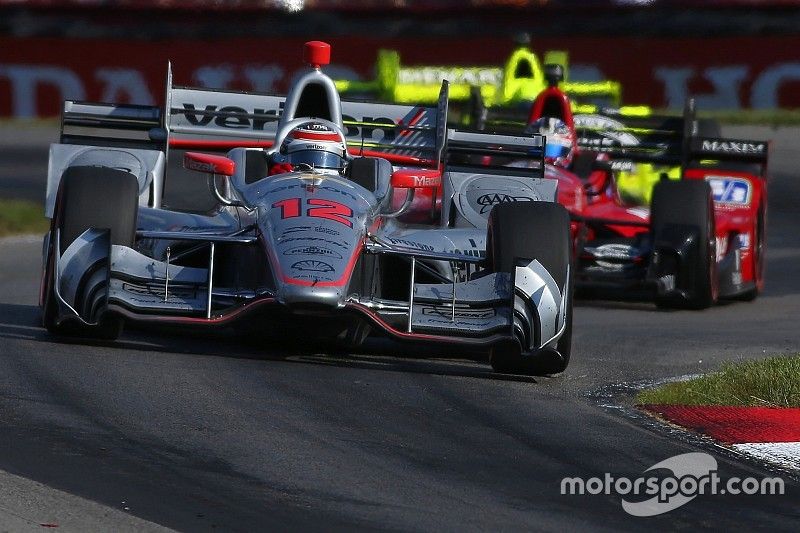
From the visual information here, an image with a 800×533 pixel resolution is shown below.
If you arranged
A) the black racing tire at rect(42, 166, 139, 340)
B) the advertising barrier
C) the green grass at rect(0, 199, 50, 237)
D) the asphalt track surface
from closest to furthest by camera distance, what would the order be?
1. the asphalt track surface
2. the black racing tire at rect(42, 166, 139, 340)
3. the green grass at rect(0, 199, 50, 237)
4. the advertising barrier

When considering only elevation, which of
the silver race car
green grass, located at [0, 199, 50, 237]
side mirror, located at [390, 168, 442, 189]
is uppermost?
side mirror, located at [390, 168, 442, 189]

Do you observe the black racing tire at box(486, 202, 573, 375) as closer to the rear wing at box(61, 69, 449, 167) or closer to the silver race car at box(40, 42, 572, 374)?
the silver race car at box(40, 42, 572, 374)

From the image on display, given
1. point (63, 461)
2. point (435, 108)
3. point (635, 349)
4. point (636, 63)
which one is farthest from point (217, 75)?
point (63, 461)

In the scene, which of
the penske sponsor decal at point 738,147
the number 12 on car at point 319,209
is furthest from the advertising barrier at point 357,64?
the number 12 on car at point 319,209

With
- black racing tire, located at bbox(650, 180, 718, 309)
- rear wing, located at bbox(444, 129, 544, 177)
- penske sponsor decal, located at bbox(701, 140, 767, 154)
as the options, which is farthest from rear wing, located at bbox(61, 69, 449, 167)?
penske sponsor decal, located at bbox(701, 140, 767, 154)

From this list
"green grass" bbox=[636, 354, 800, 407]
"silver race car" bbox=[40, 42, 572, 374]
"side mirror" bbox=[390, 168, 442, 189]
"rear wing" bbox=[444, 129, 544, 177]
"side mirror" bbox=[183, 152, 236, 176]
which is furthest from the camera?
"rear wing" bbox=[444, 129, 544, 177]

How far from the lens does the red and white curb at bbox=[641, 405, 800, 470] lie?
21.0 ft

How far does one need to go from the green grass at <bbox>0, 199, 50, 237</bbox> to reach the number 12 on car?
26.7 ft

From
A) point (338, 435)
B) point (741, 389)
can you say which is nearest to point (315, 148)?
point (741, 389)

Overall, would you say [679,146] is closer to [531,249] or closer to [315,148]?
[315,148]

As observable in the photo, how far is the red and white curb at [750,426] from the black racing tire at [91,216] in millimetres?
2802

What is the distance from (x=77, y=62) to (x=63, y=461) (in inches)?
796

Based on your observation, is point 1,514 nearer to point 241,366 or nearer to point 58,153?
point 241,366

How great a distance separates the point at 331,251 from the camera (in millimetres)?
7828
